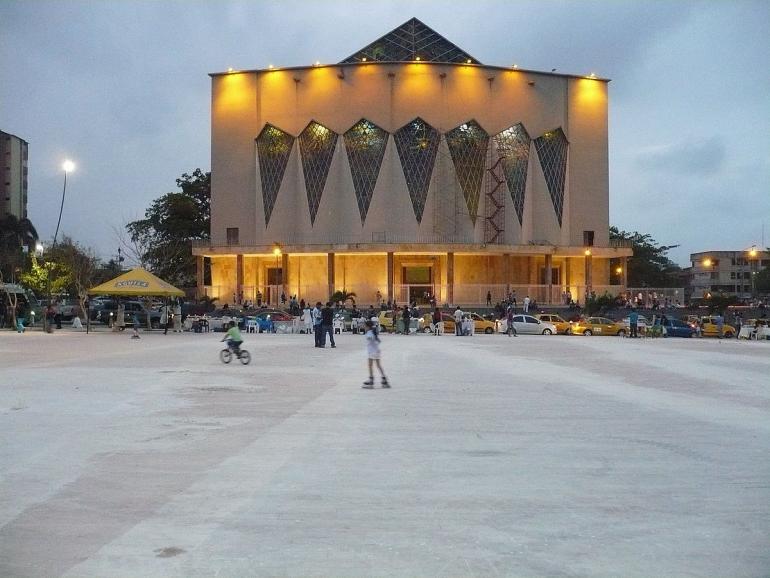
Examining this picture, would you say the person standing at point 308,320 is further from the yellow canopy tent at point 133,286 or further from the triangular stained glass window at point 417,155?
the triangular stained glass window at point 417,155

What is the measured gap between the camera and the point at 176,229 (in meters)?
79.4

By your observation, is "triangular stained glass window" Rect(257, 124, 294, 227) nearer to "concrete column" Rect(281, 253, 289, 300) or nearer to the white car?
"concrete column" Rect(281, 253, 289, 300)

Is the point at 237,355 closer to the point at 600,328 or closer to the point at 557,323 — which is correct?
the point at 557,323

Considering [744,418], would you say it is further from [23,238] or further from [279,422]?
[23,238]

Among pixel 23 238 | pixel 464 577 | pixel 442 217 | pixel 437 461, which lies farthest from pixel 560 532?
pixel 23 238

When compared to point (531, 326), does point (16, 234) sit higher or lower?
higher

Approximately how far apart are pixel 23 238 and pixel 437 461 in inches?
3524

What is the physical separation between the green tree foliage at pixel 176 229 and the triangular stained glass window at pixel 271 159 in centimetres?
1146

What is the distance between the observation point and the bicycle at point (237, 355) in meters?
21.8

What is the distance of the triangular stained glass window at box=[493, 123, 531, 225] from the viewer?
68438 mm

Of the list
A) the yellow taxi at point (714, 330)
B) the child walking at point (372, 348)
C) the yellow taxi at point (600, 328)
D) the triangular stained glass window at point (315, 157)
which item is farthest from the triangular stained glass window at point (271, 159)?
the child walking at point (372, 348)

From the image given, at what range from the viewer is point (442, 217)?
66.6 metres

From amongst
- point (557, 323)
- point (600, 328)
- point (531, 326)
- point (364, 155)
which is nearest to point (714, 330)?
point (600, 328)

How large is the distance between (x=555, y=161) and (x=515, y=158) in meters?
3.96
